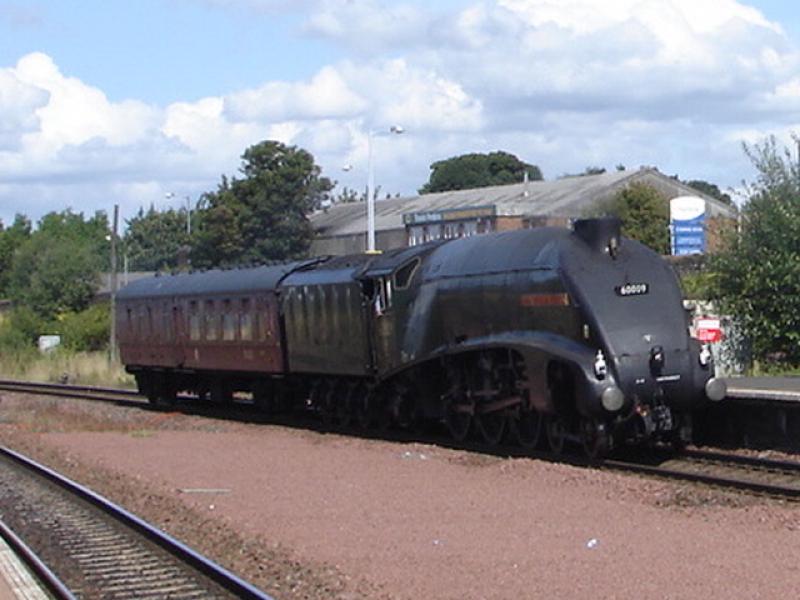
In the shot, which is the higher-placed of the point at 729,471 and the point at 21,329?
the point at 21,329

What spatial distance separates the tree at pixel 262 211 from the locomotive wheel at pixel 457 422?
4402 centimetres

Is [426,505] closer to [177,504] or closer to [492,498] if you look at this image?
[492,498]

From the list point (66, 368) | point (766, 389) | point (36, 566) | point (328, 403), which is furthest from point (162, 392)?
point (36, 566)

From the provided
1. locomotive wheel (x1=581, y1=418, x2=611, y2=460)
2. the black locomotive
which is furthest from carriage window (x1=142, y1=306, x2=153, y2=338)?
locomotive wheel (x1=581, y1=418, x2=611, y2=460)

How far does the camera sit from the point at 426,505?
14078 millimetres

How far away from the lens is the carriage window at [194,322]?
2973 centimetres

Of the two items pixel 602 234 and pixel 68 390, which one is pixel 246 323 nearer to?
pixel 602 234

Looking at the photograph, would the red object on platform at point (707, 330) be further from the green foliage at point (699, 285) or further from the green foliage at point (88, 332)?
the green foliage at point (88, 332)

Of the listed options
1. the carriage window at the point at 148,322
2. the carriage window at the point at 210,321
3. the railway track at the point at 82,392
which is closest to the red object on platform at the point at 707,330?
the carriage window at the point at 210,321

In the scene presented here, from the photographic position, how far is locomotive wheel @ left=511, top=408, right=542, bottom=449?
716 inches

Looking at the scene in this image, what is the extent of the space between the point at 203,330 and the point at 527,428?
40.8 feet

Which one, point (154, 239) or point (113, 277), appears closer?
point (113, 277)

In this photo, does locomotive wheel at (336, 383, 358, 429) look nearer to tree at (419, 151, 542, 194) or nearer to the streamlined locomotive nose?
the streamlined locomotive nose

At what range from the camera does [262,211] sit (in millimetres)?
66188
